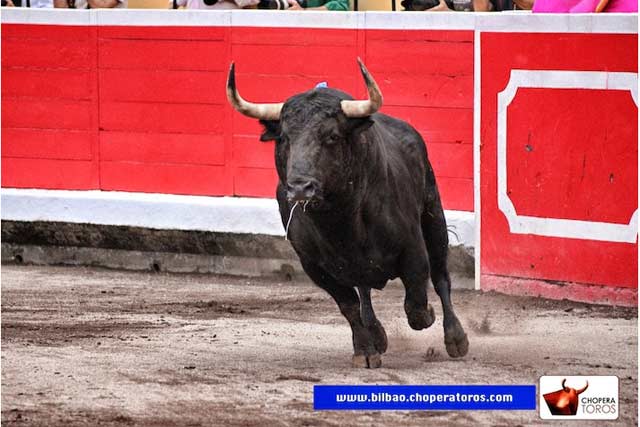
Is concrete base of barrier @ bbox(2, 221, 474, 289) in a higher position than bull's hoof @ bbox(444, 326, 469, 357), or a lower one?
lower

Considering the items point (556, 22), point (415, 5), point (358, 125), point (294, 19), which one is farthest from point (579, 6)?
point (358, 125)

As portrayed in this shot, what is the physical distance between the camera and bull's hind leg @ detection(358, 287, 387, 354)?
790 cm

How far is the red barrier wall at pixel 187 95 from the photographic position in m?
10.4

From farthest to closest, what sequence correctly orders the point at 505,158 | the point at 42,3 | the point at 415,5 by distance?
the point at 42,3, the point at 415,5, the point at 505,158

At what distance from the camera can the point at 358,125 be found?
24.2ft

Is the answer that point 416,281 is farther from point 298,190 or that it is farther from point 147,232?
point 147,232

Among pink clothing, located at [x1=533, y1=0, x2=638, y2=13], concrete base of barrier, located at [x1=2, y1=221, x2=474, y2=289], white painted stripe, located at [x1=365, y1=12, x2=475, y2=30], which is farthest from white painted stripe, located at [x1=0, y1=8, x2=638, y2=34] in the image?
concrete base of barrier, located at [x1=2, y1=221, x2=474, y2=289]

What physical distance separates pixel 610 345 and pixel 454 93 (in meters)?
2.60

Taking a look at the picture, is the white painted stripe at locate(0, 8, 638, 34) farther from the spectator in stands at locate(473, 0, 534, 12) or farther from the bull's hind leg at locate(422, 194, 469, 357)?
the bull's hind leg at locate(422, 194, 469, 357)

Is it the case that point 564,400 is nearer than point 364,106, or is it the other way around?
point 564,400

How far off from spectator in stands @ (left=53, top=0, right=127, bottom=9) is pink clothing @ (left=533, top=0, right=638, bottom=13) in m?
3.12

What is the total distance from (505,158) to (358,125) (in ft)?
9.03

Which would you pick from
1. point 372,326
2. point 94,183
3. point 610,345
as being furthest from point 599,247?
point 94,183

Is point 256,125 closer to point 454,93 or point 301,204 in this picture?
point 454,93
